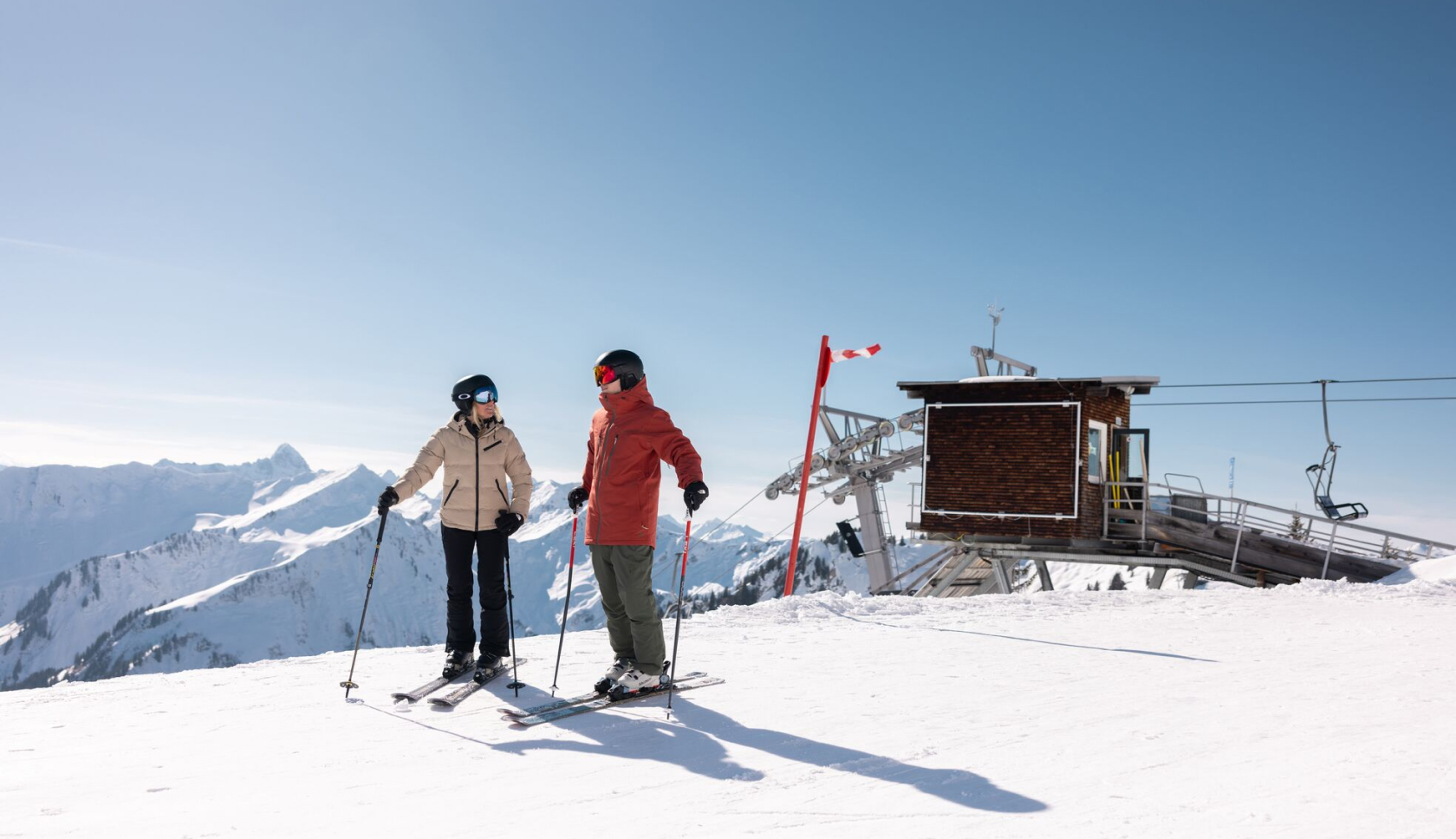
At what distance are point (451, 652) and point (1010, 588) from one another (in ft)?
52.6

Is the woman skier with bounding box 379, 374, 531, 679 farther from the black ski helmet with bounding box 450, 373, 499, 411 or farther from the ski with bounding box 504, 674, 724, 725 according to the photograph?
the ski with bounding box 504, 674, 724, 725

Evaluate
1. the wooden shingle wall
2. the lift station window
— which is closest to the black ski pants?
the wooden shingle wall

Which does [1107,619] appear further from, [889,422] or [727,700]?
[889,422]

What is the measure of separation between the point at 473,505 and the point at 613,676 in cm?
173

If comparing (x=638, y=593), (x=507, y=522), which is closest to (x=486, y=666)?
(x=507, y=522)

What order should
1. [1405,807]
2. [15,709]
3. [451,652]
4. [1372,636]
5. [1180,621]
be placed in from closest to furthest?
[1405,807] → [15,709] → [451,652] → [1372,636] → [1180,621]

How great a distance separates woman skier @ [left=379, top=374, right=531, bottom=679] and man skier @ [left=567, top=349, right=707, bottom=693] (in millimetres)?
922

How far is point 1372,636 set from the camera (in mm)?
8719

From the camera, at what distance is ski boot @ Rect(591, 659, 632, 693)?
20.0ft

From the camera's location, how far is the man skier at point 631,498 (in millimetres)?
6066

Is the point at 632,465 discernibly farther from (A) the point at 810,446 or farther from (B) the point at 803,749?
(A) the point at 810,446

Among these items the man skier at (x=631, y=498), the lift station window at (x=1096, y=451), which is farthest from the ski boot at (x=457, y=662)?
the lift station window at (x=1096, y=451)

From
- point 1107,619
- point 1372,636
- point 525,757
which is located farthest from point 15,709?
point 1372,636

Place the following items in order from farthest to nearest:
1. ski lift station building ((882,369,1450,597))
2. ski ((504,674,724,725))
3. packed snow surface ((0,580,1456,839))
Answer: ski lift station building ((882,369,1450,597))
ski ((504,674,724,725))
packed snow surface ((0,580,1456,839))
